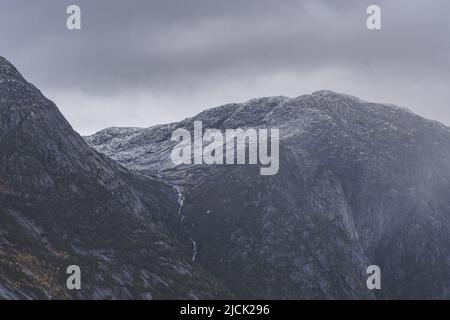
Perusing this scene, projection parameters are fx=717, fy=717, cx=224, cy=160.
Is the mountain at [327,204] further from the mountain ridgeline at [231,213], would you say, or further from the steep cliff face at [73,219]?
the steep cliff face at [73,219]

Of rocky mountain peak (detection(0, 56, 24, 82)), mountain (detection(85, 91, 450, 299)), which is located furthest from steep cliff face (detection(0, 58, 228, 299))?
mountain (detection(85, 91, 450, 299))

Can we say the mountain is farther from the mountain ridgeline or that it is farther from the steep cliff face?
the steep cliff face

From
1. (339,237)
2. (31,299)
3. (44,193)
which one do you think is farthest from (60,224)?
(339,237)

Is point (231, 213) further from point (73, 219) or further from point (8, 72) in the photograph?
point (8, 72)

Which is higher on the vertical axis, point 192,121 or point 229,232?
point 192,121

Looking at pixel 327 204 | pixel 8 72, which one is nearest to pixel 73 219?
pixel 8 72
